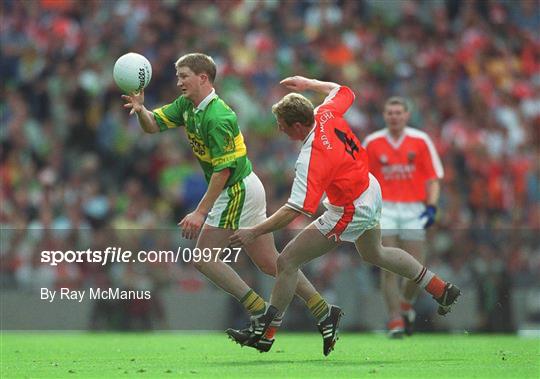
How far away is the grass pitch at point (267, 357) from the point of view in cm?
868

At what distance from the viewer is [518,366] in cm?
918

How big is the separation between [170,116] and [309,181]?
5.32 feet

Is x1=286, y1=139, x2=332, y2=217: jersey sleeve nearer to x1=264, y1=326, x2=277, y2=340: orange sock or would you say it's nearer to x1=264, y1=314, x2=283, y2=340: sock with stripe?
x1=264, y1=314, x2=283, y2=340: sock with stripe

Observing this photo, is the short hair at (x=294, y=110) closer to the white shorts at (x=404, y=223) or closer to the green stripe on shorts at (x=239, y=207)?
the green stripe on shorts at (x=239, y=207)

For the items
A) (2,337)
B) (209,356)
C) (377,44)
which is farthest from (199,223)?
(377,44)

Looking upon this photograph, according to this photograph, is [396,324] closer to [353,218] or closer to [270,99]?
[353,218]

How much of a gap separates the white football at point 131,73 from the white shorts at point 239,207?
42.3 inches

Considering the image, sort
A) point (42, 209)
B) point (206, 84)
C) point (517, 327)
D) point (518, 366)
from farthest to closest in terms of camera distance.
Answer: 1. point (42, 209)
2. point (517, 327)
3. point (206, 84)
4. point (518, 366)

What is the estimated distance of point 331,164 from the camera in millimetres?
9352

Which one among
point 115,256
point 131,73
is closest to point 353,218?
point 131,73

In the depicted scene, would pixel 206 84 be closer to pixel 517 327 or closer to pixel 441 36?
pixel 517 327

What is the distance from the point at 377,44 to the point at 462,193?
3427mm

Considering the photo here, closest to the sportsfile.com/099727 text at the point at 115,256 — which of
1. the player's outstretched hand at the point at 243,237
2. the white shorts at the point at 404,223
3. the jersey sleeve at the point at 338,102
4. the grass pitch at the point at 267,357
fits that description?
the grass pitch at the point at 267,357

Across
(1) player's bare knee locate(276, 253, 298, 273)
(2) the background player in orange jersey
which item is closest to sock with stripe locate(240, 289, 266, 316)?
(1) player's bare knee locate(276, 253, 298, 273)
